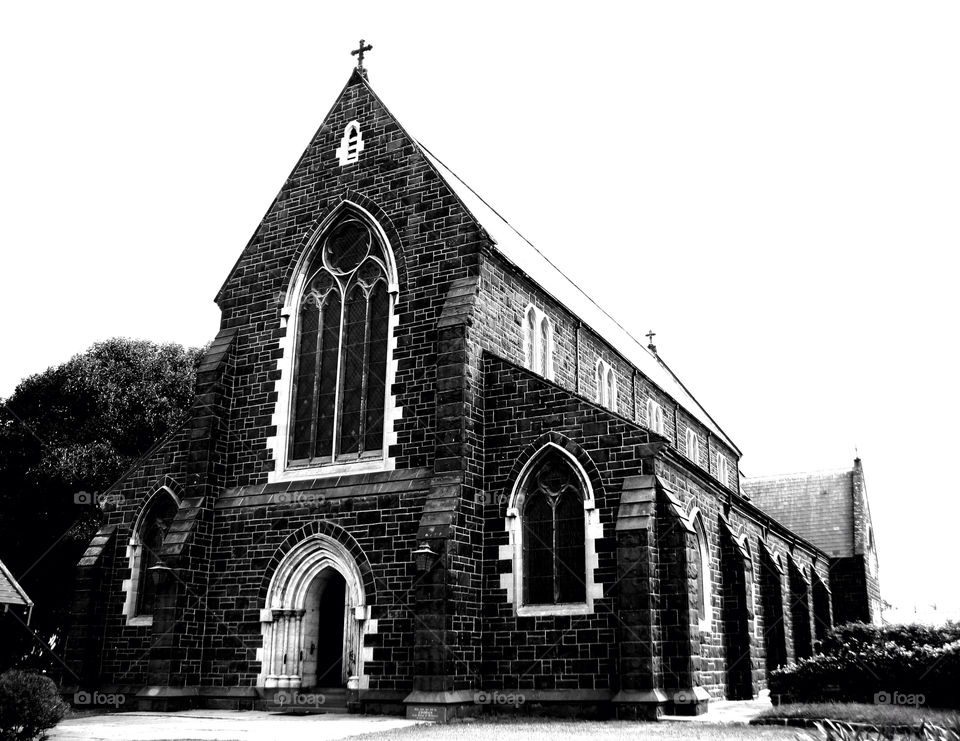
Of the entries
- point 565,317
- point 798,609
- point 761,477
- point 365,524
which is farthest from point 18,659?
point 761,477

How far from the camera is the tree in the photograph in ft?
116

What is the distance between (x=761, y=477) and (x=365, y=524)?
29958 mm

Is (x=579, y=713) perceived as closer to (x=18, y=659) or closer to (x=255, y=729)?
(x=255, y=729)

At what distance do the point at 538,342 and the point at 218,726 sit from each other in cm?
1216

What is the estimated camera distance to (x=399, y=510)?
20156 millimetres

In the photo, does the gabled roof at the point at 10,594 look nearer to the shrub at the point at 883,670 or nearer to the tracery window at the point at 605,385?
the shrub at the point at 883,670

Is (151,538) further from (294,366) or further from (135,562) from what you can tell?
(294,366)

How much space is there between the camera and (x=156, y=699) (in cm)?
2002

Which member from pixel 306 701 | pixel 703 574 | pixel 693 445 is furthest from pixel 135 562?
pixel 693 445

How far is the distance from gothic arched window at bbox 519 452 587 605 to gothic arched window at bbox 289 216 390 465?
3807mm

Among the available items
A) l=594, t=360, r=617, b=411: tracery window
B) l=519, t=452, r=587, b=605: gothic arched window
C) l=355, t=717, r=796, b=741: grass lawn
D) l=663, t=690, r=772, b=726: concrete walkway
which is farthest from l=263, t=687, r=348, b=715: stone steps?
l=594, t=360, r=617, b=411: tracery window
